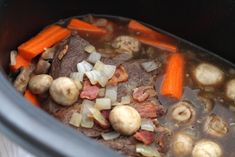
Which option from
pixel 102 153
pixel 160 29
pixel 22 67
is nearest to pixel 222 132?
pixel 160 29

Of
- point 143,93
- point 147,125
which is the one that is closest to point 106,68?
point 143,93

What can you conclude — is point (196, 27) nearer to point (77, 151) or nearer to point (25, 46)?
point (25, 46)

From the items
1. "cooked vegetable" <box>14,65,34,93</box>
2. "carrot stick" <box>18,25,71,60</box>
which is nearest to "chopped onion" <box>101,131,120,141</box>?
"cooked vegetable" <box>14,65,34,93</box>

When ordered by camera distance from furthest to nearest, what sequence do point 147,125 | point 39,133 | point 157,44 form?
point 157,44, point 147,125, point 39,133

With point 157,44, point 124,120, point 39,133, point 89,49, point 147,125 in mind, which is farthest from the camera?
point 157,44

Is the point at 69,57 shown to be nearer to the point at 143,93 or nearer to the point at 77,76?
the point at 77,76

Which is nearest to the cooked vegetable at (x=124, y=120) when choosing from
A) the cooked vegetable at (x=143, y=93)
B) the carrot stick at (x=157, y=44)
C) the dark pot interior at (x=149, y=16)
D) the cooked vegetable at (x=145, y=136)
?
the cooked vegetable at (x=145, y=136)

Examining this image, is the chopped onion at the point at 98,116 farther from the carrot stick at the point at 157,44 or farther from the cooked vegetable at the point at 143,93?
the carrot stick at the point at 157,44
